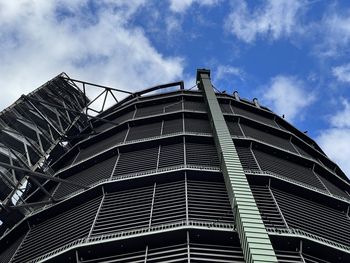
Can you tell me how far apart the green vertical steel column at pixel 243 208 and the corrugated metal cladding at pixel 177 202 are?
0.13 metres

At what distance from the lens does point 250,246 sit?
9469mm

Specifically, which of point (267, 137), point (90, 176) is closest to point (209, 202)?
point (90, 176)

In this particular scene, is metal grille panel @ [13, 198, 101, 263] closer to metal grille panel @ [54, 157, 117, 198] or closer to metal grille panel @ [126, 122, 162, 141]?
metal grille panel @ [54, 157, 117, 198]

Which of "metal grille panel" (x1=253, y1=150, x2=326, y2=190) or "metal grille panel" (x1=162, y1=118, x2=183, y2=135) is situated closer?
"metal grille panel" (x1=253, y1=150, x2=326, y2=190)

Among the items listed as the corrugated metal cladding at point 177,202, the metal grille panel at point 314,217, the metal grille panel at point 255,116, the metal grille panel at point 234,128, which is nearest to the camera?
the corrugated metal cladding at point 177,202

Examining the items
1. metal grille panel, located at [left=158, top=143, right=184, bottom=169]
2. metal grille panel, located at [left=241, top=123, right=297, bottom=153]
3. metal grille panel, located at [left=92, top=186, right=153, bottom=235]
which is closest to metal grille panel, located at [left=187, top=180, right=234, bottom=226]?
metal grille panel, located at [left=92, top=186, right=153, bottom=235]

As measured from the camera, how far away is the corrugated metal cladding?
36.1 ft

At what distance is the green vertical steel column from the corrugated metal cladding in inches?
5.1

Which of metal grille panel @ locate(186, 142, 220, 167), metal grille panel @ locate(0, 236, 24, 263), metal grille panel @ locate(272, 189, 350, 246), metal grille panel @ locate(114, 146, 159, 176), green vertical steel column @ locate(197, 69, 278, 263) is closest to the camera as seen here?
green vertical steel column @ locate(197, 69, 278, 263)

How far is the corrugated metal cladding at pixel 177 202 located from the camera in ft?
36.1

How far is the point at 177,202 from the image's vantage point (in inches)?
503

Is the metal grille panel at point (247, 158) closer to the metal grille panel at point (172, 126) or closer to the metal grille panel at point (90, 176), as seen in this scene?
the metal grille panel at point (172, 126)

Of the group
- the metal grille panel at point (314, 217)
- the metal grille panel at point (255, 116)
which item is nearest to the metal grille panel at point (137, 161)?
the metal grille panel at point (314, 217)

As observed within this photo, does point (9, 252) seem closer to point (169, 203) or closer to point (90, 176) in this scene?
point (90, 176)
